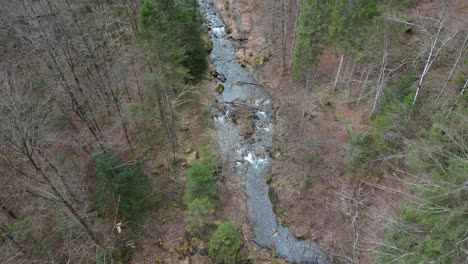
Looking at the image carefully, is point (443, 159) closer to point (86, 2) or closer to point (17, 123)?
point (17, 123)

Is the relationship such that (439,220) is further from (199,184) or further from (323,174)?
(323,174)

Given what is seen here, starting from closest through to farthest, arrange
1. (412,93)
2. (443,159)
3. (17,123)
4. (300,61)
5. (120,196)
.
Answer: (17,123) < (443,159) < (120,196) < (412,93) < (300,61)

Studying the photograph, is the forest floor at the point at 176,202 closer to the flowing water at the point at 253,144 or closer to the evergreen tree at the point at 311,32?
the flowing water at the point at 253,144

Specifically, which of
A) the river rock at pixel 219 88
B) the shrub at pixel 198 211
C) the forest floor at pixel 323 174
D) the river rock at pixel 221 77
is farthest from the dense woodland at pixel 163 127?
the river rock at pixel 221 77

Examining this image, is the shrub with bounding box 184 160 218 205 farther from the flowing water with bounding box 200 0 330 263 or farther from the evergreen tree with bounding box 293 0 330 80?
the evergreen tree with bounding box 293 0 330 80

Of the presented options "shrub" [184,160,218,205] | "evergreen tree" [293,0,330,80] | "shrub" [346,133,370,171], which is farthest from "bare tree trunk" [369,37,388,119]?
"shrub" [184,160,218,205]

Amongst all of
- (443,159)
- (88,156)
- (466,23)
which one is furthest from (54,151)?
(466,23)
